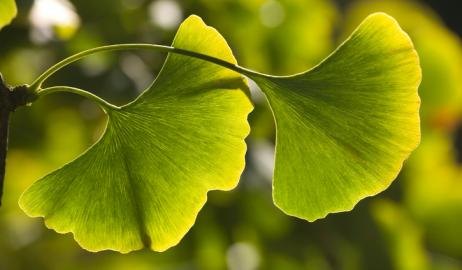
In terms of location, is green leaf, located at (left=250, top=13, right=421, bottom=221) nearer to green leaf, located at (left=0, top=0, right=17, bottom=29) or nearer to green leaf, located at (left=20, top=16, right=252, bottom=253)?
green leaf, located at (left=20, top=16, right=252, bottom=253)

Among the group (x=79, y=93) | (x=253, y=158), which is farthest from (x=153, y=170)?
(x=253, y=158)

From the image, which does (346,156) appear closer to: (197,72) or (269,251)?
(197,72)

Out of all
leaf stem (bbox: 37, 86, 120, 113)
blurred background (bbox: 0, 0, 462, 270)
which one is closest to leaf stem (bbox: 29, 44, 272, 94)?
leaf stem (bbox: 37, 86, 120, 113)

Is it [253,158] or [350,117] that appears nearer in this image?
[350,117]

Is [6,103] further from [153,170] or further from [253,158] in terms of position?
[253,158]

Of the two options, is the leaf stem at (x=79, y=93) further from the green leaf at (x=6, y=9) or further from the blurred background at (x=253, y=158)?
the blurred background at (x=253, y=158)

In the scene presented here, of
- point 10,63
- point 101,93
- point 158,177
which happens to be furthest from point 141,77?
point 158,177
